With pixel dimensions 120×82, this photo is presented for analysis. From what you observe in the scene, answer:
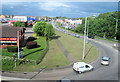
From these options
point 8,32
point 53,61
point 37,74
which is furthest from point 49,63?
point 8,32

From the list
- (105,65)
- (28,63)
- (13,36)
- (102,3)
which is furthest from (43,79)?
(102,3)

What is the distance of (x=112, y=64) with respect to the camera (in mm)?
20641

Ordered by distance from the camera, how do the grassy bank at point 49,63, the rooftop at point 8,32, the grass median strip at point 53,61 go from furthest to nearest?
the rooftop at point 8,32 < the grass median strip at point 53,61 < the grassy bank at point 49,63

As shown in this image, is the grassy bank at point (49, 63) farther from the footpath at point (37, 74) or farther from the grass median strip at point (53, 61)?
the footpath at point (37, 74)

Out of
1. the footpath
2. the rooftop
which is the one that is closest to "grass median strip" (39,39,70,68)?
the footpath

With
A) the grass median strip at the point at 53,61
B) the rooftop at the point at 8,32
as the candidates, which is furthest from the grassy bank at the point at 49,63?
the rooftop at the point at 8,32

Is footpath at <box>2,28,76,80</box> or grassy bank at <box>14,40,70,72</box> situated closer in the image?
footpath at <box>2,28,76,80</box>

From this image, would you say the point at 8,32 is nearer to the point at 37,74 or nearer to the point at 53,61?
the point at 53,61

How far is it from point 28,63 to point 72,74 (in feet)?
22.1

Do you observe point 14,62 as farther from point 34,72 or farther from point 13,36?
point 13,36

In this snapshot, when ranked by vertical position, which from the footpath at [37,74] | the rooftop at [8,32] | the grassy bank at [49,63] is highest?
the rooftop at [8,32]

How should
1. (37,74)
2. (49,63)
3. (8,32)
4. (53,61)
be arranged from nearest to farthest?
(37,74) → (49,63) → (53,61) → (8,32)

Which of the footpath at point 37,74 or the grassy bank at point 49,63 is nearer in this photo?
the footpath at point 37,74

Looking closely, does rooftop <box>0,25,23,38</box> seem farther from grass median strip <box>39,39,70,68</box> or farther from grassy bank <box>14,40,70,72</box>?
grass median strip <box>39,39,70,68</box>
